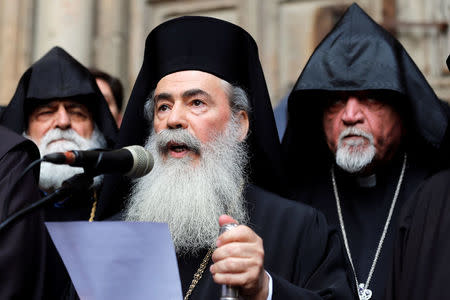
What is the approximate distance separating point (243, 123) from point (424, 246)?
106cm

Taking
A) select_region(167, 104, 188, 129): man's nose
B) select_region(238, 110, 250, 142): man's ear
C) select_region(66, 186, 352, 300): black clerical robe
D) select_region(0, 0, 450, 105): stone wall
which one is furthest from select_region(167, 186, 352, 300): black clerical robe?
select_region(0, 0, 450, 105): stone wall

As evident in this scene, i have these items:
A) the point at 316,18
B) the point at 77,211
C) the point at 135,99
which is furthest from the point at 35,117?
the point at 316,18

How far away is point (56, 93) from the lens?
404 cm

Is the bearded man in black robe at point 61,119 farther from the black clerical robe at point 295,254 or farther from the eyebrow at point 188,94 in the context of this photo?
the black clerical robe at point 295,254

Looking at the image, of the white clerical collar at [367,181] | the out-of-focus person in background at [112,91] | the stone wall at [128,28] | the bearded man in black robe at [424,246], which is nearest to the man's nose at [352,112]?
the white clerical collar at [367,181]

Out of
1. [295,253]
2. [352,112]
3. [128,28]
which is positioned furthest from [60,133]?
[128,28]

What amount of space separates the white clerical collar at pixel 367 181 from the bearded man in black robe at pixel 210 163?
0.70 meters

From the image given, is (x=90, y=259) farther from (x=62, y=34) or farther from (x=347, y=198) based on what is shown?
(x=62, y=34)

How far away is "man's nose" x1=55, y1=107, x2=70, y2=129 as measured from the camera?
3.96 meters

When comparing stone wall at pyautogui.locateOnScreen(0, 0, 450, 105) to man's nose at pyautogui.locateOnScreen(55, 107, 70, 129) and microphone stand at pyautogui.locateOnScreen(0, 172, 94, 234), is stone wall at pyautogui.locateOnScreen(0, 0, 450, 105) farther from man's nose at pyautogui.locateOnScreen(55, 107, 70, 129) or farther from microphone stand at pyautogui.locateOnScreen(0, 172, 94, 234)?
microphone stand at pyautogui.locateOnScreen(0, 172, 94, 234)

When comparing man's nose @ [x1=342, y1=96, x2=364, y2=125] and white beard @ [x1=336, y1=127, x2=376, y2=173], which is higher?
man's nose @ [x1=342, y1=96, x2=364, y2=125]

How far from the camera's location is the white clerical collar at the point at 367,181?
139 inches

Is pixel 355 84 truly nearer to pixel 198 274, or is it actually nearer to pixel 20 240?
pixel 198 274

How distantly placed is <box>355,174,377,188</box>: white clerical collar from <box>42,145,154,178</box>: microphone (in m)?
1.84
